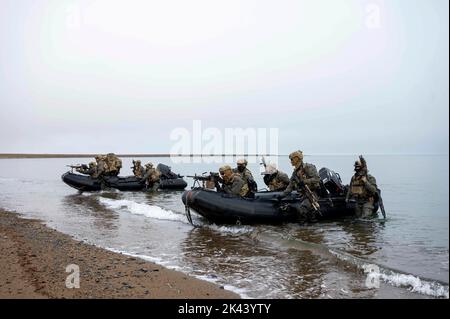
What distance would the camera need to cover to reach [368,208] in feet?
41.7

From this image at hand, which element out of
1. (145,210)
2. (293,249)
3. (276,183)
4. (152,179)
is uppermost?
(276,183)

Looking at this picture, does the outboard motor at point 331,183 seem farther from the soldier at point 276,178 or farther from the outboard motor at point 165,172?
the outboard motor at point 165,172

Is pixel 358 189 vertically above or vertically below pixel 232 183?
→ below

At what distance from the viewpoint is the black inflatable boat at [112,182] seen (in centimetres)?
Result: 2262

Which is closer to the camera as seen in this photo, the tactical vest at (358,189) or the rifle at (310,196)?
the rifle at (310,196)

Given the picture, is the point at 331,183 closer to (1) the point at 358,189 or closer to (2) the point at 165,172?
Answer: (1) the point at 358,189

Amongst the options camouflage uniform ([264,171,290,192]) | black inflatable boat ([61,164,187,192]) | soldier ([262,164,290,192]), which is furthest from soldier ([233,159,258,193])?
black inflatable boat ([61,164,187,192])

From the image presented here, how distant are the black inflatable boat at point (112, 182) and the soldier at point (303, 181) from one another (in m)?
13.8

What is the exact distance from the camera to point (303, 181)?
11234mm

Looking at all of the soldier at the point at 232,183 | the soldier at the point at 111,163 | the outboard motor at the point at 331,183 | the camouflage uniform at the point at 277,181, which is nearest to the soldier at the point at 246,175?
the soldier at the point at 232,183

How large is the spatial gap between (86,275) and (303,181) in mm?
6864

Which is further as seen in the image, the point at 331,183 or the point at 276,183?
the point at 276,183

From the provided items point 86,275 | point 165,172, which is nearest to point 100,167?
point 165,172

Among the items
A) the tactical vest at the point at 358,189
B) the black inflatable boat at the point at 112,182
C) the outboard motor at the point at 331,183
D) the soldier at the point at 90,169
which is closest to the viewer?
the tactical vest at the point at 358,189
